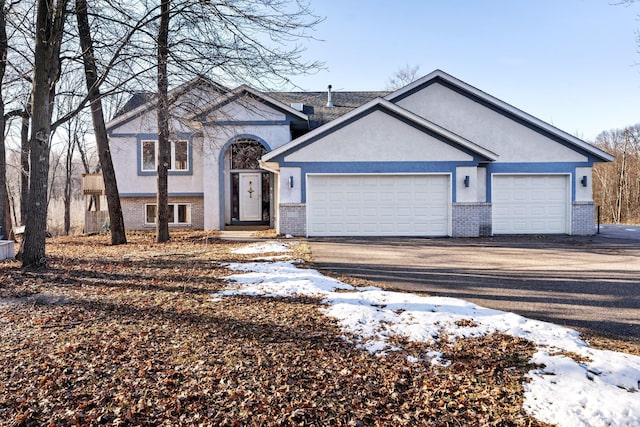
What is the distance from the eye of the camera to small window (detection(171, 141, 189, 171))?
17531mm

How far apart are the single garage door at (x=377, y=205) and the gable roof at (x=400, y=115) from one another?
1227 mm

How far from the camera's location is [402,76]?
3266 cm

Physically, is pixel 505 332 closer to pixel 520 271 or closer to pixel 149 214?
pixel 520 271

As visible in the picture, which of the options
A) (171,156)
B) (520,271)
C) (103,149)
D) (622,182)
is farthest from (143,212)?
(622,182)

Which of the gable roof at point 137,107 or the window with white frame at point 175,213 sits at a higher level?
the gable roof at point 137,107

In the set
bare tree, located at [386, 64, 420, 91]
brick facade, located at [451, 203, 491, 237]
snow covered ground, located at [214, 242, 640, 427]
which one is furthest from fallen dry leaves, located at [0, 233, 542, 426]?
bare tree, located at [386, 64, 420, 91]

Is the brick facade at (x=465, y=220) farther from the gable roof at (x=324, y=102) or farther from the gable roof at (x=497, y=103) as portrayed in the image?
the gable roof at (x=324, y=102)

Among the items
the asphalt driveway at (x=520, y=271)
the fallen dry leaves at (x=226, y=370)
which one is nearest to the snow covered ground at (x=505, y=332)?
the fallen dry leaves at (x=226, y=370)

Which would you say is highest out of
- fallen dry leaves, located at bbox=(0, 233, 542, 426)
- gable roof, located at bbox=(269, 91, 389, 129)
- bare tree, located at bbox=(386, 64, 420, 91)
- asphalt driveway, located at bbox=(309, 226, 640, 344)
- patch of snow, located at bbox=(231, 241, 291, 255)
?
bare tree, located at bbox=(386, 64, 420, 91)

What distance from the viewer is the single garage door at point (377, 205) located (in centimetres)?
1401

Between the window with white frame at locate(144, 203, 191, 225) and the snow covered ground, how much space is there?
11.4 meters

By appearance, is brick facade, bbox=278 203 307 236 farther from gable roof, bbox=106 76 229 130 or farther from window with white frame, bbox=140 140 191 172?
window with white frame, bbox=140 140 191 172

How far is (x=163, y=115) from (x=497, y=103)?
1139 cm

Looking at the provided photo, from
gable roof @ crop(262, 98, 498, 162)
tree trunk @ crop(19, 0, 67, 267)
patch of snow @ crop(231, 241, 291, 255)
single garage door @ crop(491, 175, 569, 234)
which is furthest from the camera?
single garage door @ crop(491, 175, 569, 234)
